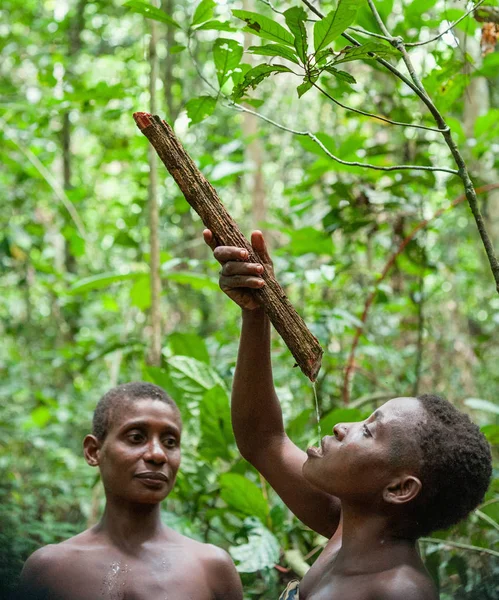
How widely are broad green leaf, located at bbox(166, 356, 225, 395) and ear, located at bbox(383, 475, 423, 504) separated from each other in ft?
5.25

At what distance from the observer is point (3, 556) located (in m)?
1.70

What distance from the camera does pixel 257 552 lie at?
256 cm

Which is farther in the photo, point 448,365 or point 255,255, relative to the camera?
point 448,365

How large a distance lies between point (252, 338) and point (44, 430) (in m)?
4.34

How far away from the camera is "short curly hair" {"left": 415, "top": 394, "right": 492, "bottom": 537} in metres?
1.62

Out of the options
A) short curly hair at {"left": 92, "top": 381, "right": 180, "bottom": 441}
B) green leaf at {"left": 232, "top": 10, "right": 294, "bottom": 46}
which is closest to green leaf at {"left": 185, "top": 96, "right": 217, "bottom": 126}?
green leaf at {"left": 232, "top": 10, "right": 294, "bottom": 46}

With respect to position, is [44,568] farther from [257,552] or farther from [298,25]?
[298,25]

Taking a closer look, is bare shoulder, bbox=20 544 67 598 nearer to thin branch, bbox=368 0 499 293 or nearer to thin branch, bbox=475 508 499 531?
thin branch, bbox=368 0 499 293

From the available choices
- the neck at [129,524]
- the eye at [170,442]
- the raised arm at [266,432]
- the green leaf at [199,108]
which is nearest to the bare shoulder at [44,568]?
the neck at [129,524]

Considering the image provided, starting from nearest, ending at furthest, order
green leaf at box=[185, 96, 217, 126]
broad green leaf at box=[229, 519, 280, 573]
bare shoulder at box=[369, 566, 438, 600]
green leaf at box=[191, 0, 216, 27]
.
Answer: bare shoulder at box=[369, 566, 438, 600] < green leaf at box=[191, 0, 216, 27] < green leaf at box=[185, 96, 217, 126] < broad green leaf at box=[229, 519, 280, 573]

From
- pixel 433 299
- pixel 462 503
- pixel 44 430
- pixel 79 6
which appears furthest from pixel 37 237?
pixel 462 503

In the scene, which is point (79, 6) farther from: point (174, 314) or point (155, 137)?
point (155, 137)

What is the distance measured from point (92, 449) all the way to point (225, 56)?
1.34m

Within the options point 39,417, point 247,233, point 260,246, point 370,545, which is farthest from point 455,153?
point 39,417
